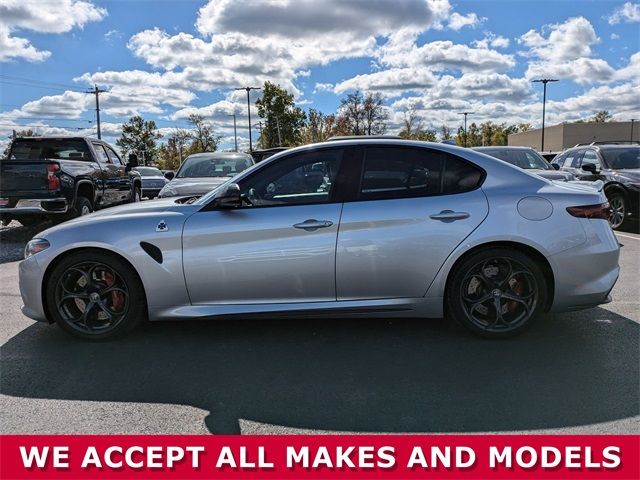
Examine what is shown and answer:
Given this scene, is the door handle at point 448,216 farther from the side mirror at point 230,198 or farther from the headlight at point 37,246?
the headlight at point 37,246

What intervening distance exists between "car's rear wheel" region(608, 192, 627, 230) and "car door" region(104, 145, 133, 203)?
34.6ft

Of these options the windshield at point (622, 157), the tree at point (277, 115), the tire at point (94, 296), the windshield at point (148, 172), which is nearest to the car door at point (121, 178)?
the tire at point (94, 296)

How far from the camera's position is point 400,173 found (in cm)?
416

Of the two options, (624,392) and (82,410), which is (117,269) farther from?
(624,392)

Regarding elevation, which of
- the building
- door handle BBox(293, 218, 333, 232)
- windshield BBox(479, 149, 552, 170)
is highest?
the building

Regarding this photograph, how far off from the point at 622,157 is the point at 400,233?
905cm

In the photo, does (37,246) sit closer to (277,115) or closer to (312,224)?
(312,224)

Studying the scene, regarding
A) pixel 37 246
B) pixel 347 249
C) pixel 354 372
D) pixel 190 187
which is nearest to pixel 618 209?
pixel 190 187

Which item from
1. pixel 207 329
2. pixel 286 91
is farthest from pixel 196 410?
pixel 286 91

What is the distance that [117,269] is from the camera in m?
4.12

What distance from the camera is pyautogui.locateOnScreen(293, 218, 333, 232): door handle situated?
13.0 feet

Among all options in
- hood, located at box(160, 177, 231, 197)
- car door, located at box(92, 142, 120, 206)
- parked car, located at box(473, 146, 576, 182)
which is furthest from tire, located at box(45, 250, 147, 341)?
parked car, located at box(473, 146, 576, 182)

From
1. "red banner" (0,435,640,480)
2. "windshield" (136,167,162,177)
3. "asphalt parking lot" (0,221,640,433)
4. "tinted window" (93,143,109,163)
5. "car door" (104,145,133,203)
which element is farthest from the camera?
"windshield" (136,167,162,177)

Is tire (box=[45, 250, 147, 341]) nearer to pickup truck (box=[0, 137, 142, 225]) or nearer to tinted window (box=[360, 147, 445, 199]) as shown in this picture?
tinted window (box=[360, 147, 445, 199])
